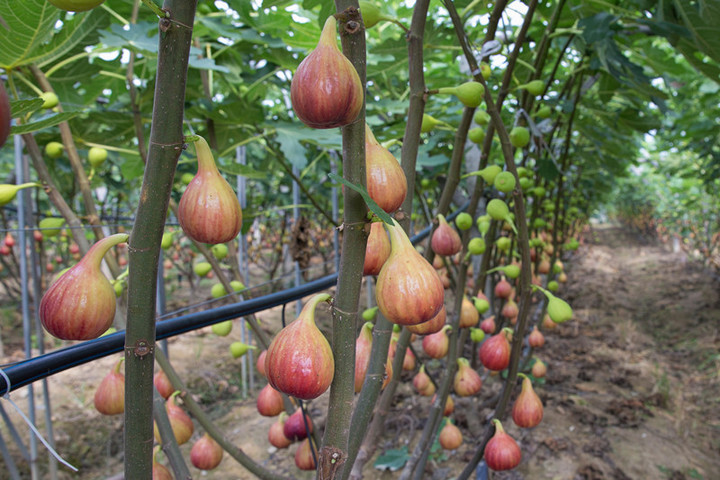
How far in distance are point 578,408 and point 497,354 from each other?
1537mm

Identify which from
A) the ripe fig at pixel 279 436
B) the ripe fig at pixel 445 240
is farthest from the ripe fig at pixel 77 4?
the ripe fig at pixel 279 436

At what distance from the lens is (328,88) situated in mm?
425

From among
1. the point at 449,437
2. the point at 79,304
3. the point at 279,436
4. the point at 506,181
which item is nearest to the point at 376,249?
the point at 79,304

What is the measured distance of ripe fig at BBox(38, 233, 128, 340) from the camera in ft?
1.54

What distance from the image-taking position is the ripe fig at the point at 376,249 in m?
0.58

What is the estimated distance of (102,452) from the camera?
261cm

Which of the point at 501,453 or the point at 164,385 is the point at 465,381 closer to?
the point at 501,453

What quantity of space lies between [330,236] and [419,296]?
19.7 feet

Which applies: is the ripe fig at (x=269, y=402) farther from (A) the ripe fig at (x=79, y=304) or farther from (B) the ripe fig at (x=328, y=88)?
(B) the ripe fig at (x=328, y=88)

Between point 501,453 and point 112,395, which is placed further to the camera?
point 501,453

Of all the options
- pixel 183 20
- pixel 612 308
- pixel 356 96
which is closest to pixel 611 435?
pixel 356 96

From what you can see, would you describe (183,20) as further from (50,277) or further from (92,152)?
(50,277)

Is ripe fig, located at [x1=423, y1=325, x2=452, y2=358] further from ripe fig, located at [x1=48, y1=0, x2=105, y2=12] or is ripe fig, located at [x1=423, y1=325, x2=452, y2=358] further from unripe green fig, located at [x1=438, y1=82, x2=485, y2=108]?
ripe fig, located at [x1=48, y1=0, x2=105, y2=12]

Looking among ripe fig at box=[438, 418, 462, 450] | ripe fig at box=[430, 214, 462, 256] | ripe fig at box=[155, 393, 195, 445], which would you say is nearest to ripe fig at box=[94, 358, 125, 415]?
ripe fig at box=[155, 393, 195, 445]
